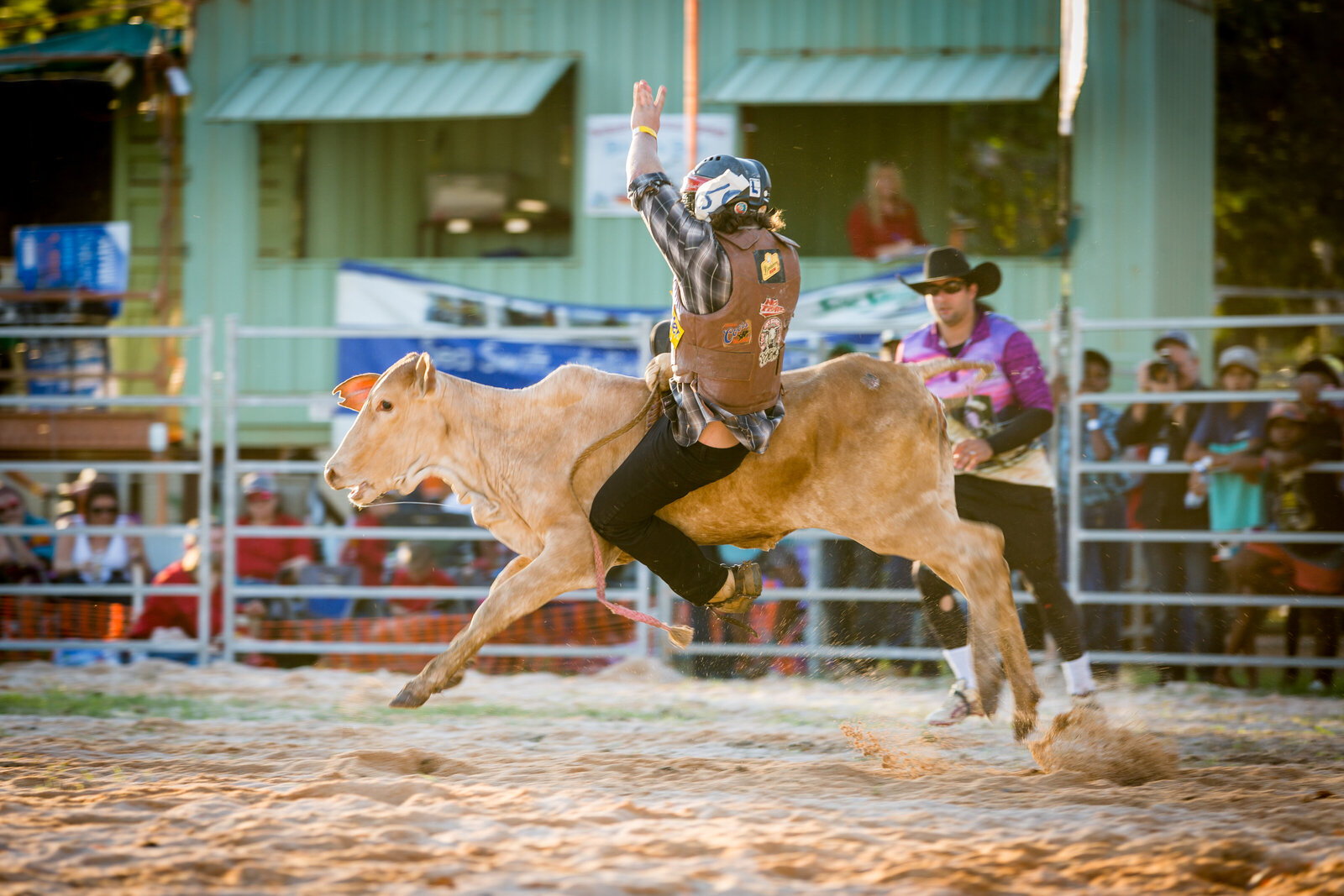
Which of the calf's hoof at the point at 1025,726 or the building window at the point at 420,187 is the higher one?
the building window at the point at 420,187

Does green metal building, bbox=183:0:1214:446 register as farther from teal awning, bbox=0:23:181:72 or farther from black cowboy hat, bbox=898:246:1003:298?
black cowboy hat, bbox=898:246:1003:298

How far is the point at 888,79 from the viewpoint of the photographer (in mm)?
9875

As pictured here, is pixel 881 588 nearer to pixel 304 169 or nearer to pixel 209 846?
pixel 209 846

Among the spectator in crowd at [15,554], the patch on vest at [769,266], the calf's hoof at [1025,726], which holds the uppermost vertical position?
the patch on vest at [769,266]

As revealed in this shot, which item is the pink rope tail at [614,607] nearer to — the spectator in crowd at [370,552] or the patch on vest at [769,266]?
the patch on vest at [769,266]

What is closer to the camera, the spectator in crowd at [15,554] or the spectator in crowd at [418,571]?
the spectator in crowd at [418,571]

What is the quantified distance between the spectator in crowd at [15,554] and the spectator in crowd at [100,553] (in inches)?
4.4

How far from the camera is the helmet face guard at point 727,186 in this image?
425cm

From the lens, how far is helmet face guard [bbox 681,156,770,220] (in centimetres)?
425

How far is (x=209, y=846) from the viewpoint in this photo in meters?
3.38

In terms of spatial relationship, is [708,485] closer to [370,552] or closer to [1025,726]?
[1025,726]

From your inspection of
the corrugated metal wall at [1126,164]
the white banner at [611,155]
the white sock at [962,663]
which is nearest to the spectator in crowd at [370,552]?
the white banner at [611,155]

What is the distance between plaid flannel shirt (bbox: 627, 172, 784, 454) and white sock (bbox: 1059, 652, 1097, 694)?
7.09 feet

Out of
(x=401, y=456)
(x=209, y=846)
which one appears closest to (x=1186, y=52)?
(x=401, y=456)
